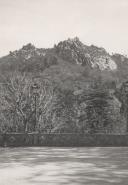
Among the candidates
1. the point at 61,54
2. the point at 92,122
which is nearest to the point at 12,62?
the point at 61,54

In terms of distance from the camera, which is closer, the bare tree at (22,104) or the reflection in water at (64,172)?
the reflection in water at (64,172)

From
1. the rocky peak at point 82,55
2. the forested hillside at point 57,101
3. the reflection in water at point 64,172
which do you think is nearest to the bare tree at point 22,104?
the forested hillside at point 57,101

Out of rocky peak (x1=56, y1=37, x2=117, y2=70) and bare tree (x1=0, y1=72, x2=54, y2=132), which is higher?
rocky peak (x1=56, y1=37, x2=117, y2=70)

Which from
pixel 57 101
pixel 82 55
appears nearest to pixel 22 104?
pixel 57 101

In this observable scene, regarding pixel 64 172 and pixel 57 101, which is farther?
pixel 57 101

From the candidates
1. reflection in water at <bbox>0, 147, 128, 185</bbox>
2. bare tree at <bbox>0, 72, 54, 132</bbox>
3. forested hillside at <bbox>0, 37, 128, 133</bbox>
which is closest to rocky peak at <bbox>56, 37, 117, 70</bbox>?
forested hillside at <bbox>0, 37, 128, 133</bbox>

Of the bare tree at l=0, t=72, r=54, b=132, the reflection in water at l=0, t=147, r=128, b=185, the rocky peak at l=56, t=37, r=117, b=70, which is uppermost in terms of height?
the rocky peak at l=56, t=37, r=117, b=70

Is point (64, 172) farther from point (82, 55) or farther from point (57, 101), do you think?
point (82, 55)

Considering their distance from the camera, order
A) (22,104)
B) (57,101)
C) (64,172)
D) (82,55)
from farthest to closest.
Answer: (82,55) < (57,101) < (22,104) < (64,172)

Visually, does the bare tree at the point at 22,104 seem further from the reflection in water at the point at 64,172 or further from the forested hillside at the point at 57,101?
the reflection in water at the point at 64,172

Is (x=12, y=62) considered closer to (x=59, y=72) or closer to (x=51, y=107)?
(x=59, y=72)

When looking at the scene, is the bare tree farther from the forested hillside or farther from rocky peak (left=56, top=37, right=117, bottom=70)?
rocky peak (left=56, top=37, right=117, bottom=70)
